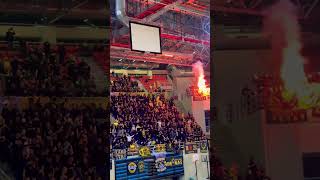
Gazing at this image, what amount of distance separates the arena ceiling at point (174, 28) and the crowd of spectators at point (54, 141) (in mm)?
826

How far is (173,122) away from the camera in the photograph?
449 cm

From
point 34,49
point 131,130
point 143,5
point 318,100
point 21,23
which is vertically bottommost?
point 131,130

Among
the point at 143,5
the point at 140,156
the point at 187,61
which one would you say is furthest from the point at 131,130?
the point at 143,5

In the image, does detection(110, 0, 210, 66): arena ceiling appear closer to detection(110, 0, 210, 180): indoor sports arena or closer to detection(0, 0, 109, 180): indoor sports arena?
detection(110, 0, 210, 180): indoor sports arena

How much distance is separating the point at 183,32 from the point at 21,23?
1.88m

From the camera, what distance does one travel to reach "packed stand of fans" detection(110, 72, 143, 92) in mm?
3789

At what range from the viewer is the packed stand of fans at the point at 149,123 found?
4.03 meters

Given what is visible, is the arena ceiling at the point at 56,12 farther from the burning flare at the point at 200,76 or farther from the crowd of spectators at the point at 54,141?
the burning flare at the point at 200,76

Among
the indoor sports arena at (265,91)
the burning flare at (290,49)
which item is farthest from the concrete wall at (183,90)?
the burning flare at (290,49)

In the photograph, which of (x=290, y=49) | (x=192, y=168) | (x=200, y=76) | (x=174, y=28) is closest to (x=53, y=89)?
(x=174, y=28)

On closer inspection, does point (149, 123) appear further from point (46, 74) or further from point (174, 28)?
point (46, 74)

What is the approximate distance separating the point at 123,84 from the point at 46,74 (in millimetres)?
1060

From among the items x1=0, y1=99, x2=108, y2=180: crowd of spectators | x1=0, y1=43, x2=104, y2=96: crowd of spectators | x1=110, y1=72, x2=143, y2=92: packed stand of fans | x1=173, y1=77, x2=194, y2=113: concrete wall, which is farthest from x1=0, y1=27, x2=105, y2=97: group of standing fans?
x1=173, y1=77, x2=194, y2=113: concrete wall

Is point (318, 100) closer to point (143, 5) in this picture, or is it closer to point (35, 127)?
point (143, 5)
